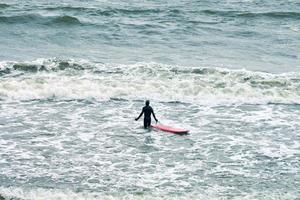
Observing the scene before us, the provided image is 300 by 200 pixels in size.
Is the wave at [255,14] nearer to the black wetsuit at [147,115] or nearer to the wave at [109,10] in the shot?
the wave at [109,10]

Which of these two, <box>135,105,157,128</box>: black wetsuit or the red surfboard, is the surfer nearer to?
<box>135,105,157,128</box>: black wetsuit

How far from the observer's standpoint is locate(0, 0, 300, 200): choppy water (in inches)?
747

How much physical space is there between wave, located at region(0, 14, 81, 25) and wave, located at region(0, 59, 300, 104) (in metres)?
9.23

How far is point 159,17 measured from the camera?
4266cm

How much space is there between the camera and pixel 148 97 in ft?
89.8

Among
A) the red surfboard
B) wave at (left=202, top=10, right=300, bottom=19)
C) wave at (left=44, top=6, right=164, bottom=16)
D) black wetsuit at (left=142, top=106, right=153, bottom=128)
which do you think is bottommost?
the red surfboard

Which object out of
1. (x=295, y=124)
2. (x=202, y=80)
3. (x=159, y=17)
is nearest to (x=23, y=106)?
(x=202, y=80)

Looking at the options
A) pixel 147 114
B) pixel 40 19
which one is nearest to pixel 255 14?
pixel 40 19

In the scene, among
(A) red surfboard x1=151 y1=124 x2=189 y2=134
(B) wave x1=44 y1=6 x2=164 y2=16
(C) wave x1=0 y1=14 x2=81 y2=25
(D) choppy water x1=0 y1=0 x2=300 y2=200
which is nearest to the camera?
(D) choppy water x1=0 y1=0 x2=300 y2=200

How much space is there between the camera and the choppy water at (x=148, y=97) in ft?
62.3

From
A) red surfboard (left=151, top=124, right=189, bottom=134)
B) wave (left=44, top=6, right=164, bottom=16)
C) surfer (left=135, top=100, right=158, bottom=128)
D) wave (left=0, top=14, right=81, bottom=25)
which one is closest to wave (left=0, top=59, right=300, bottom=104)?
surfer (left=135, top=100, right=158, bottom=128)

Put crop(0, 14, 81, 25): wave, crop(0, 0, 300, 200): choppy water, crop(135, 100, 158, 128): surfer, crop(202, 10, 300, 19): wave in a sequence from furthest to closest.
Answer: crop(202, 10, 300, 19): wave
crop(0, 14, 81, 25): wave
crop(135, 100, 158, 128): surfer
crop(0, 0, 300, 200): choppy water

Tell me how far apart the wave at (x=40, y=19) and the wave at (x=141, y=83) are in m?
9.23

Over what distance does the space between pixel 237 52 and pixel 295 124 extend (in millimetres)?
11680
